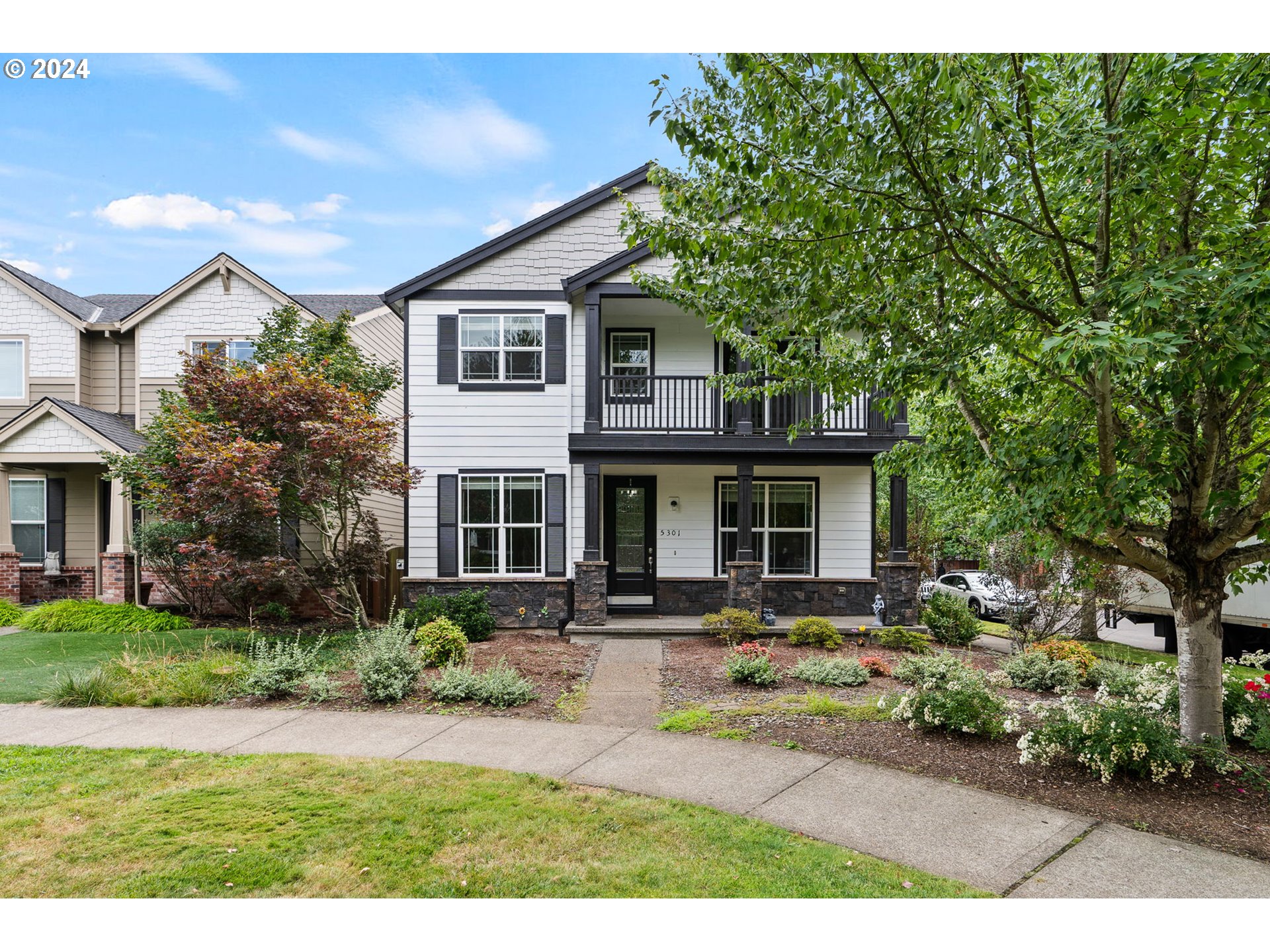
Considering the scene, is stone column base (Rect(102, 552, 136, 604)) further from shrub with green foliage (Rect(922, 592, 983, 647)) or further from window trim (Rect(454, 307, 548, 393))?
shrub with green foliage (Rect(922, 592, 983, 647))

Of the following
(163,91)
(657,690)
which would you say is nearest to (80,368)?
(163,91)

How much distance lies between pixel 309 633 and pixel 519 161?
320 inches

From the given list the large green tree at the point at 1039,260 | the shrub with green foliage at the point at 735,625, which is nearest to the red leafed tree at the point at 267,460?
the shrub with green foliage at the point at 735,625

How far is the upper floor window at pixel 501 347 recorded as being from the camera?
40.1 ft

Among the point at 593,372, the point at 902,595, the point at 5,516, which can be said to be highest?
the point at 593,372

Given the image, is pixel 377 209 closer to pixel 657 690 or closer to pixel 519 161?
pixel 519 161

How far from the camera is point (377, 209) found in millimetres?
11898

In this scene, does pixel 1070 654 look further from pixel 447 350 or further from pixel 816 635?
pixel 447 350

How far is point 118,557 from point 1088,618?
59.4 feet

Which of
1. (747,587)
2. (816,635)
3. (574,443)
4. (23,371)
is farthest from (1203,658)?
(23,371)

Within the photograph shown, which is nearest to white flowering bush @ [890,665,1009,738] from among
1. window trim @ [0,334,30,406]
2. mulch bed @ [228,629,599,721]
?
mulch bed @ [228,629,599,721]

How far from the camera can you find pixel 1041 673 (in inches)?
308

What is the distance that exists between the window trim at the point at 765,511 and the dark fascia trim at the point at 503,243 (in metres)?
5.65

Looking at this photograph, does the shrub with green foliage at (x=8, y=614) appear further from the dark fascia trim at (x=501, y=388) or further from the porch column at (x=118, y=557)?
the dark fascia trim at (x=501, y=388)
